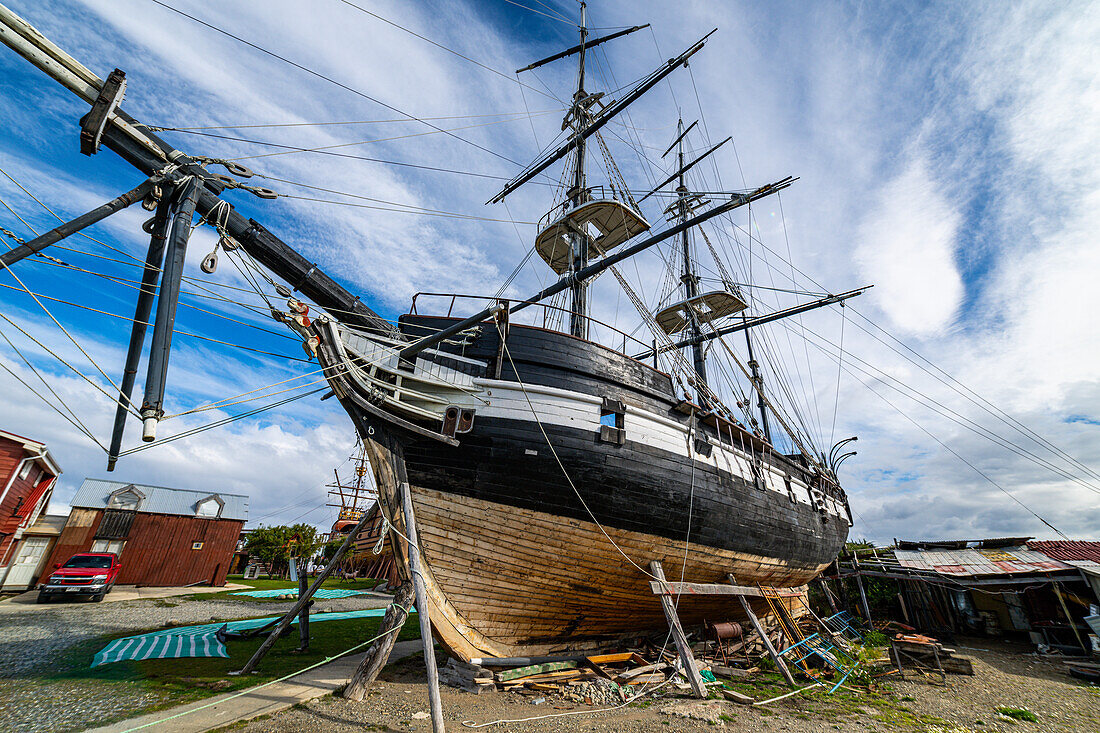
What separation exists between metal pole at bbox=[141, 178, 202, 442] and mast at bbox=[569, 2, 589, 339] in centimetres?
943

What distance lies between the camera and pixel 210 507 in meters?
25.6

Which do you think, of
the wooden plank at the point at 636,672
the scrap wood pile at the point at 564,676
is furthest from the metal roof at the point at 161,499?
the wooden plank at the point at 636,672

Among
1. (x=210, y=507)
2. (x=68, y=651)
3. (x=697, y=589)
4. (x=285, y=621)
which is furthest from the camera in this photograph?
(x=210, y=507)

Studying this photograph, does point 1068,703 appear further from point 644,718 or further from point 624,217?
point 624,217

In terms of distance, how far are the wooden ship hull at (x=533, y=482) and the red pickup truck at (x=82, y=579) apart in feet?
58.3

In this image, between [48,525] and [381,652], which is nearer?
[381,652]

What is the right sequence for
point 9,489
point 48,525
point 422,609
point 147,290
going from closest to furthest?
point 147,290, point 422,609, point 9,489, point 48,525

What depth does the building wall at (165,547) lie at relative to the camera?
21.6 metres

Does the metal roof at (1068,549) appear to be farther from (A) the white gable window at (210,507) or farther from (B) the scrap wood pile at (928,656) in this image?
(A) the white gable window at (210,507)

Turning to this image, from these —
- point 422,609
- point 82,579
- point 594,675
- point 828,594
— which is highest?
point 828,594

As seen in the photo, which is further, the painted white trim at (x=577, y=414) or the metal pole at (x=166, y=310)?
the painted white trim at (x=577, y=414)

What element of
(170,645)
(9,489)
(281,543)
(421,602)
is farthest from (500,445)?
(281,543)

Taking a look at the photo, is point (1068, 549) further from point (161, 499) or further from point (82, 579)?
point (161, 499)

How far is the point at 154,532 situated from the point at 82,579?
8675mm
